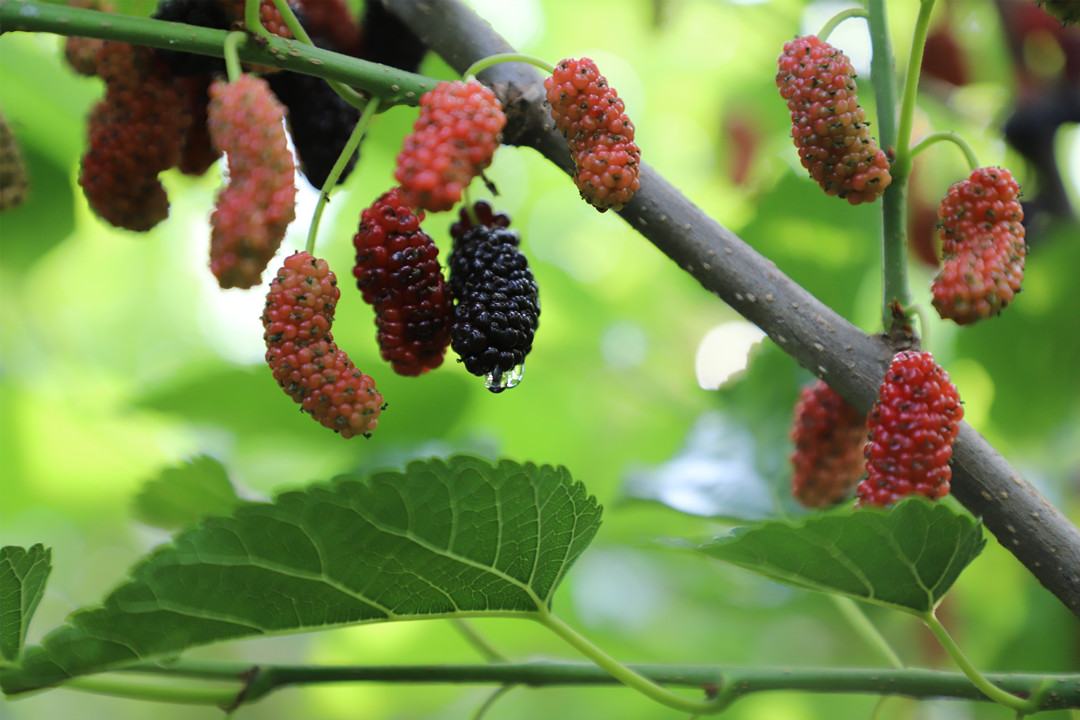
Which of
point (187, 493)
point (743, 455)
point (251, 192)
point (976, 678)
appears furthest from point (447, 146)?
point (743, 455)

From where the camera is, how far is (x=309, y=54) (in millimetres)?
462

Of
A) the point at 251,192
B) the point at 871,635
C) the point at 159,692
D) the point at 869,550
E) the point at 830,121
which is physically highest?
the point at 830,121

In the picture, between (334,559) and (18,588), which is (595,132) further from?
(18,588)

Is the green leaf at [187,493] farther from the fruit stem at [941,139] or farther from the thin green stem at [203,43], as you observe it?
the fruit stem at [941,139]

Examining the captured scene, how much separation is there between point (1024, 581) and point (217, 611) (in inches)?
48.4

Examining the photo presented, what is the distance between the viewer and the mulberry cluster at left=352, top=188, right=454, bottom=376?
52cm

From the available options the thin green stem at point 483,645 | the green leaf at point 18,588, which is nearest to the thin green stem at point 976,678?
the thin green stem at point 483,645

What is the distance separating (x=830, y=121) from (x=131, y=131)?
46 cm

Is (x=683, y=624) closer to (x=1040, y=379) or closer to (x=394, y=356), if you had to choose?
(x=1040, y=379)

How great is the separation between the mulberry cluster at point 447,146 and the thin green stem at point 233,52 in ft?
0.33

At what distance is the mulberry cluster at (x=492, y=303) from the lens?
500mm

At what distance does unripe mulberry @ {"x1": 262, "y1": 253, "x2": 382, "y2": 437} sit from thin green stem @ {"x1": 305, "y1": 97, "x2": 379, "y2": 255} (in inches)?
0.7

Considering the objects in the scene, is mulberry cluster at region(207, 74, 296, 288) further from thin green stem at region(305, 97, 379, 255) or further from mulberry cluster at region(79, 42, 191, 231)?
mulberry cluster at region(79, 42, 191, 231)

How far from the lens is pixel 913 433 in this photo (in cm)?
47
